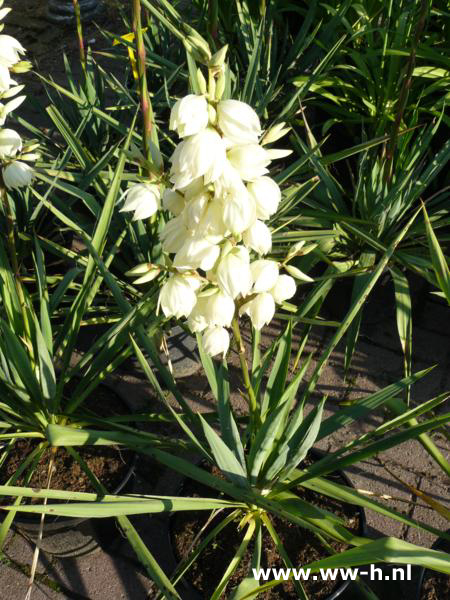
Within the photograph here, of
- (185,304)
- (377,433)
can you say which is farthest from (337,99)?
(185,304)

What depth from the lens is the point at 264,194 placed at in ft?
3.56

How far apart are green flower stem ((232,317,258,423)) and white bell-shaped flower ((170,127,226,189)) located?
36cm

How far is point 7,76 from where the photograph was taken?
1479 millimetres

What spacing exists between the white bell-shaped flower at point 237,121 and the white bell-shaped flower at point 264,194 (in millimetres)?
81

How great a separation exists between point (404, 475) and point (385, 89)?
1440 millimetres

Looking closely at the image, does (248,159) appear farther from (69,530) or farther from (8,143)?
(69,530)

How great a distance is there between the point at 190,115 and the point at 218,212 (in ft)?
0.52

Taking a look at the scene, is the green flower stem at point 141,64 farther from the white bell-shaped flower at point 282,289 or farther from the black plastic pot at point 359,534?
the black plastic pot at point 359,534

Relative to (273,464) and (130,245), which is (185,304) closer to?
(273,464)

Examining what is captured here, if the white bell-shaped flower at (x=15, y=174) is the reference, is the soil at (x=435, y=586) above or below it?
below

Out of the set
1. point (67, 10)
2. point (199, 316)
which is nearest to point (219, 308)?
point (199, 316)

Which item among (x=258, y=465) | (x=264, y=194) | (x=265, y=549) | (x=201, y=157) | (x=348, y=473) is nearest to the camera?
(x=201, y=157)

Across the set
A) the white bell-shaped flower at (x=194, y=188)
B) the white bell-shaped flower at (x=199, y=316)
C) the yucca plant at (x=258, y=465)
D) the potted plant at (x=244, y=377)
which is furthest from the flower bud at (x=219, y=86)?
the yucca plant at (x=258, y=465)

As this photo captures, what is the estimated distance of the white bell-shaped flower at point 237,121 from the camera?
3.27ft
